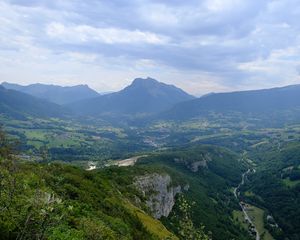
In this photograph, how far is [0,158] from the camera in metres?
22.3

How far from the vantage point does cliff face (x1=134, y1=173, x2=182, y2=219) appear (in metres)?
110

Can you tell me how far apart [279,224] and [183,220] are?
178 meters

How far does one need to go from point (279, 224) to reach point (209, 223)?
2219 inches

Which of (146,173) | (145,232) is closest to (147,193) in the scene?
(146,173)

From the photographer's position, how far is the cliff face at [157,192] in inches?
4345

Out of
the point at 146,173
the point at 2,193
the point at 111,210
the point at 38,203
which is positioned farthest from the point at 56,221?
the point at 146,173

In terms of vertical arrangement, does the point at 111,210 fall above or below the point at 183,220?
below

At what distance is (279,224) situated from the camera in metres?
185

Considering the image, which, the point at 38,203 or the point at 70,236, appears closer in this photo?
the point at 38,203

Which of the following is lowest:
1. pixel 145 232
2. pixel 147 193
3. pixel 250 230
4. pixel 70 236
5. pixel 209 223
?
pixel 250 230

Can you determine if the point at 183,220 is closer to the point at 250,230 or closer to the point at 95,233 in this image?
the point at 95,233

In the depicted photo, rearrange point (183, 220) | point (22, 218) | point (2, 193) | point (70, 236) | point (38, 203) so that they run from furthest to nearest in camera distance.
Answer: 1. point (70, 236)
2. point (183, 220)
3. point (2, 193)
4. point (22, 218)
5. point (38, 203)

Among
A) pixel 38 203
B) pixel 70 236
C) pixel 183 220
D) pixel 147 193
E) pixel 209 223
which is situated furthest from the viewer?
pixel 209 223

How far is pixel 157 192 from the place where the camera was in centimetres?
12050
